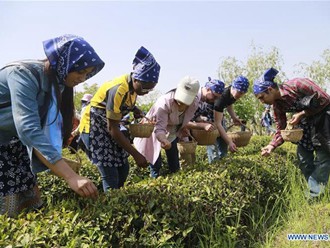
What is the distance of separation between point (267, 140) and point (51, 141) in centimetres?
819

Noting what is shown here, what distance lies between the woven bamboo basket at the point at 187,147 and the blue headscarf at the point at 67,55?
2.05 meters

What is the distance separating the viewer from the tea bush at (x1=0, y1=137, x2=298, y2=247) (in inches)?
66.4

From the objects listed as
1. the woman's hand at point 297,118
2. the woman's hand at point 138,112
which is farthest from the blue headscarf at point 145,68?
the woman's hand at point 297,118

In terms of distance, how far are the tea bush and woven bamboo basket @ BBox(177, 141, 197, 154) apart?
0.35 meters

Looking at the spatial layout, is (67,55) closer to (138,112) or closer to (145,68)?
(145,68)

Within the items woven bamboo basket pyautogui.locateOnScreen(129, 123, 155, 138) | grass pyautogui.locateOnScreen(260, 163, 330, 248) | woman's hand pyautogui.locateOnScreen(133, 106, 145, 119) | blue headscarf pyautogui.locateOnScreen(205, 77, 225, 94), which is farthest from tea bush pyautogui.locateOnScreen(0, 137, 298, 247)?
blue headscarf pyautogui.locateOnScreen(205, 77, 225, 94)

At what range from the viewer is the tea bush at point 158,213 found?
169 cm

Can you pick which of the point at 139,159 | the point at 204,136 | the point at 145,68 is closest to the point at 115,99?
A: the point at 145,68

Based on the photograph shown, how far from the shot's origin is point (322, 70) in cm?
2370

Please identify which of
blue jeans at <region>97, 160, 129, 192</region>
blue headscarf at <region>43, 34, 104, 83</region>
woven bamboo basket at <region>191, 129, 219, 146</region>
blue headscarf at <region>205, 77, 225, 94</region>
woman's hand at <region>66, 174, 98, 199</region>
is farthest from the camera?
blue headscarf at <region>205, 77, 225, 94</region>

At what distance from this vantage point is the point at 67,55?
1.82 metres

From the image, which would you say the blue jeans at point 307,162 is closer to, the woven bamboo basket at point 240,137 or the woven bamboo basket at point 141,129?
the woven bamboo basket at point 240,137

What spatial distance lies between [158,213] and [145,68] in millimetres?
1220

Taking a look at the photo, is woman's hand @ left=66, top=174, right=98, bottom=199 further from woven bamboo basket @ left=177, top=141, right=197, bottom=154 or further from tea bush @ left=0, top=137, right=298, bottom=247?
woven bamboo basket @ left=177, top=141, right=197, bottom=154
